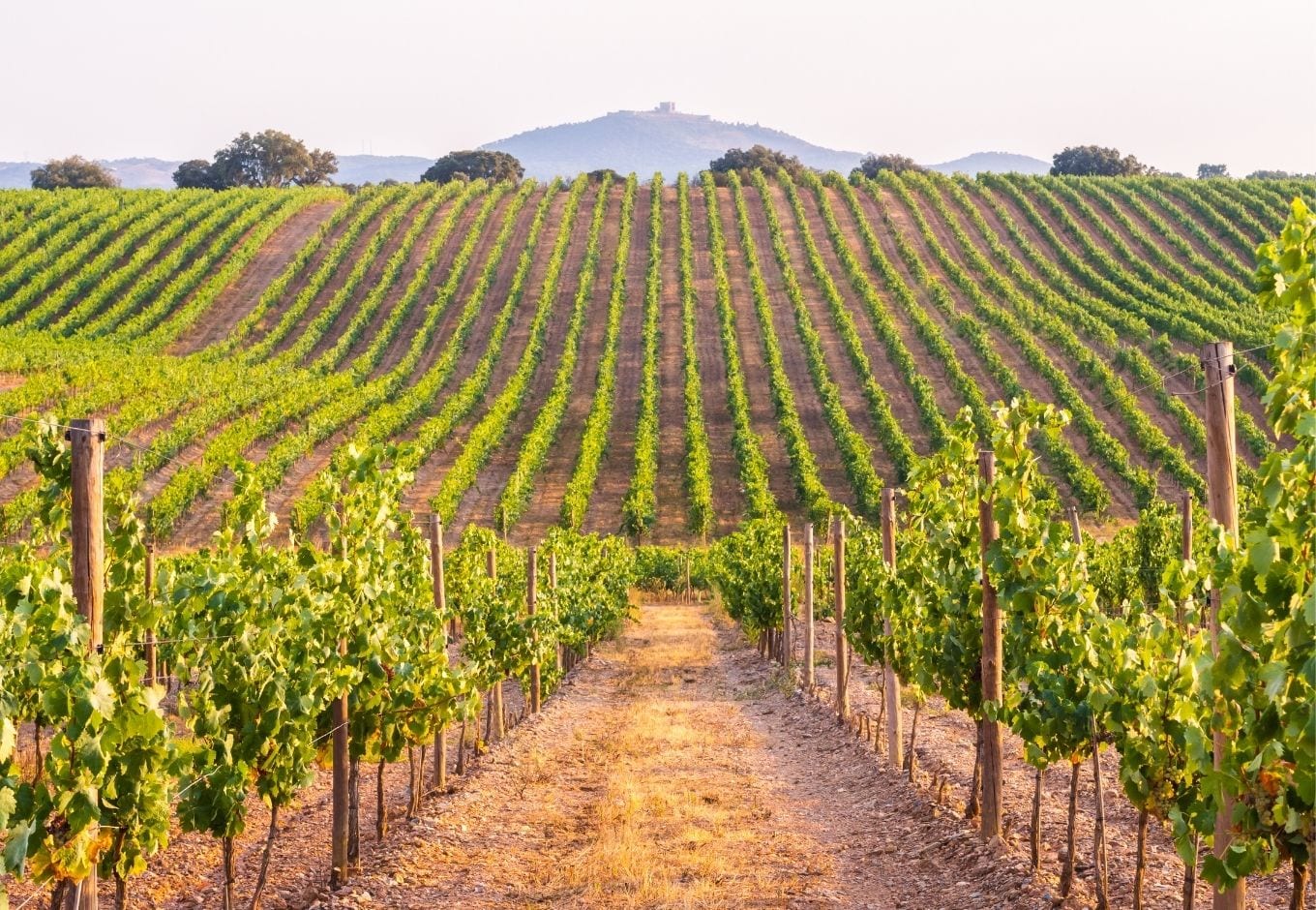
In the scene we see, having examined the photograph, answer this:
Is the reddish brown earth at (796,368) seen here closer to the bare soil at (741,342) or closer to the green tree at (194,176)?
the bare soil at (741,342)

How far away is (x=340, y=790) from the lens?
10555 millimetres

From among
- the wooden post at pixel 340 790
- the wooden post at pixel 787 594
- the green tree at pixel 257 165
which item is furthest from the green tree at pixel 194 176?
the wooden post at pixel 340 790

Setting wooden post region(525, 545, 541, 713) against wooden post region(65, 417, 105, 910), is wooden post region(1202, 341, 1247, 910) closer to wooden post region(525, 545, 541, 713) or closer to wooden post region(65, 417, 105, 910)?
wooden post region(65, 417, 105, 910)

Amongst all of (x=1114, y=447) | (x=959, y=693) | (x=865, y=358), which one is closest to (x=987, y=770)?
(x=959, y=693)

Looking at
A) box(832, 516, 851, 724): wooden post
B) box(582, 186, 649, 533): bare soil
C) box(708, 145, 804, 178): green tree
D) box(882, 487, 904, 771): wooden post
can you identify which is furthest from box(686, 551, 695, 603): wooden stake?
box(708, 145, 804, 178): green tree

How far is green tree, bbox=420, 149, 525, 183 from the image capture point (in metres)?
109

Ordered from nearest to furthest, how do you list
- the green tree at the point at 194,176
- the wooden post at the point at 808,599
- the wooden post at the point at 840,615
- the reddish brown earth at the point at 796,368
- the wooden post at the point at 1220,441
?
the wooden post at the point at 1220,441 → the wooden post at the point at 840,615 → the wooden post at the point at 808,599 → the reddish brown earth at the point at 796,368 → the green tree at the point at 194,176

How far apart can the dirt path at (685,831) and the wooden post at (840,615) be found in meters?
0.43

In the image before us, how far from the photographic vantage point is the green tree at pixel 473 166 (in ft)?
356

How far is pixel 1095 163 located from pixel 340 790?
105818mm

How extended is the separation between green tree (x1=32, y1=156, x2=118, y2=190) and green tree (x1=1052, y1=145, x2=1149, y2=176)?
78387mm

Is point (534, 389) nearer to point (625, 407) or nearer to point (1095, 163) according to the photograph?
point (625, 407)

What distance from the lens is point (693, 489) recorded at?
143 ft

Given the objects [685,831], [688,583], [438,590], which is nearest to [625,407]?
[688,583]
